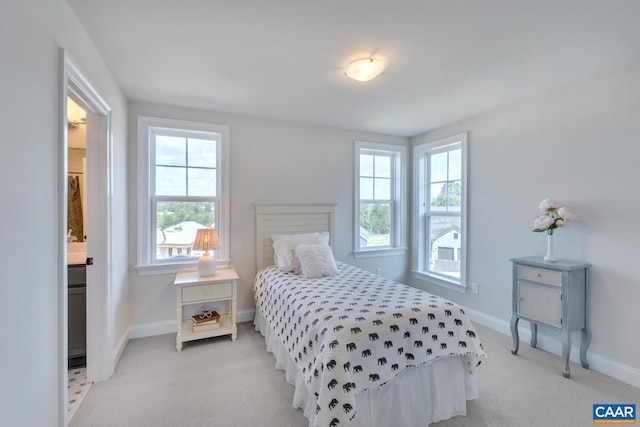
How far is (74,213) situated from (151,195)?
0.73m

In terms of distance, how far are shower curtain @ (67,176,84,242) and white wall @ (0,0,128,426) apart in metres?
1.89

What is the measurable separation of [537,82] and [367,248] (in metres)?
2.67

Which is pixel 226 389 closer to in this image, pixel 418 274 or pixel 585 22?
pixel 418 274

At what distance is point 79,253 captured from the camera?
286 centimetres

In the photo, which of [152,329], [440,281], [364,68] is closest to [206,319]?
[152,329]

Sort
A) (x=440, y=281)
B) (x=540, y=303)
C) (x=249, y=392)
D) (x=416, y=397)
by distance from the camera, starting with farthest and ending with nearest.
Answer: (x=440, y=281) → (x=540, y=303) → (x=249, y=392) → (x=416, y=397)

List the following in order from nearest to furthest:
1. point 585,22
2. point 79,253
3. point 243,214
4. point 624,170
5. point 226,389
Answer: point 585,22 → point 226,389 → point 624,170 → point 79,253 → point 243,214

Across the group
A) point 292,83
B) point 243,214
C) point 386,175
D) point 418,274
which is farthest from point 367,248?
point 292,83

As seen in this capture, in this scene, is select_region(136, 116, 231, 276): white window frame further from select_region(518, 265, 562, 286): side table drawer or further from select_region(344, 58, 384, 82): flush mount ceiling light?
select_region(518, 265, 562, 286): side table drawer

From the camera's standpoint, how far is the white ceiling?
64.9 inches

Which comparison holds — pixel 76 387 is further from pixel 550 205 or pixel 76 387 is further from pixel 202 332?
pixel 550 205

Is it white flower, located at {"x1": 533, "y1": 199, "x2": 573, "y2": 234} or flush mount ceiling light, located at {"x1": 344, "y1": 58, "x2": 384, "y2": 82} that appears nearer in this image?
flush mount ceiling light, located at {"x1": 344, "y1": 58, "x2": 384, "y2": 82}

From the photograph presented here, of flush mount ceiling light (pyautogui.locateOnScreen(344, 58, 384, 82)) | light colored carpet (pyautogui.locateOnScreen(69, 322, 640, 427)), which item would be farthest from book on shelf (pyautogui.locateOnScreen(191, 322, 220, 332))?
flush mount ceiling light (pyautogui.locateOnScreen(344, 58, 384, 82))

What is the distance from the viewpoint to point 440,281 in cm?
399
